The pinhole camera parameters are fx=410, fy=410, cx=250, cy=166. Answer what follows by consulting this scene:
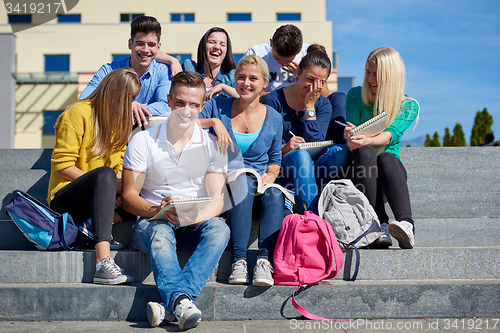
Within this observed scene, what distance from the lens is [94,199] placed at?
8.53 ft

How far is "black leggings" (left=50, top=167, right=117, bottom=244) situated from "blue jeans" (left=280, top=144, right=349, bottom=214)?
1277 mm

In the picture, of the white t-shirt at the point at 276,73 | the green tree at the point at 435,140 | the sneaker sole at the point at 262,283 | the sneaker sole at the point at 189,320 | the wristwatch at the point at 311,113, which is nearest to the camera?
the sneaker sole at the point at 189,320

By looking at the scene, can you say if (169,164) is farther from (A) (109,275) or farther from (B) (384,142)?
(B) (384,142)

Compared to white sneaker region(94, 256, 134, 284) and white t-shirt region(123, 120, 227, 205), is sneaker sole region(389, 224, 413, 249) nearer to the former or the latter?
white t-shirt region(123, 120, 227, 205)

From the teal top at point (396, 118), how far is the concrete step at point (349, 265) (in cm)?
95

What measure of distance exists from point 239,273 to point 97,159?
1.28 m

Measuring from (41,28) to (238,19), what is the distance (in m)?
10.0

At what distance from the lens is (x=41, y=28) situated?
2028 cm

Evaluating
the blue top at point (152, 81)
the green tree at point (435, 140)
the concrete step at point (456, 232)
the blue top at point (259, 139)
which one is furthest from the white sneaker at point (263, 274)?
the green tree at point (435, 140)

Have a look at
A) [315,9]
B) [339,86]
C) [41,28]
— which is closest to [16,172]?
[339,86]

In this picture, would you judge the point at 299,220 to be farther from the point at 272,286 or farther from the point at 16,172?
the point at 16,172

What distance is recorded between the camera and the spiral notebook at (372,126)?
3.11 metres

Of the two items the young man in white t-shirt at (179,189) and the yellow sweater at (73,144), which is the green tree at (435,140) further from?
the yellow sweater at (73,144)

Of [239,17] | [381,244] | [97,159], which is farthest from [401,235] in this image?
[239,17]
